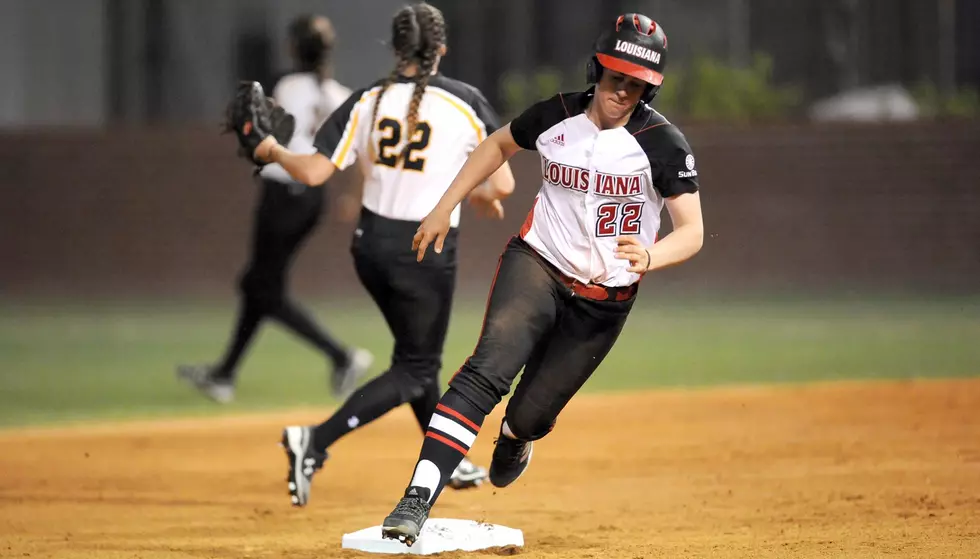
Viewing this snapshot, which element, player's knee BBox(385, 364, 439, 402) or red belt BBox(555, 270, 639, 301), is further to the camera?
player's knee BBox(385, 364, 439, 402)

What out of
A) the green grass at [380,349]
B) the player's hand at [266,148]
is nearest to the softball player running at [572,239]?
the player's hand at [266,148]

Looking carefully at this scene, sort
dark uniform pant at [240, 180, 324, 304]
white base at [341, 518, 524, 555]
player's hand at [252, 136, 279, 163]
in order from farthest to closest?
dark uniform pant at [240, 180, 324, 304]
player's hand at [252, 136, 279, 163]
white base at [341, 518, 524, 555]

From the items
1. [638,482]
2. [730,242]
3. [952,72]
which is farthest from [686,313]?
[638,482]

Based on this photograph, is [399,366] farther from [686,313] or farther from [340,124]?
[686,313]

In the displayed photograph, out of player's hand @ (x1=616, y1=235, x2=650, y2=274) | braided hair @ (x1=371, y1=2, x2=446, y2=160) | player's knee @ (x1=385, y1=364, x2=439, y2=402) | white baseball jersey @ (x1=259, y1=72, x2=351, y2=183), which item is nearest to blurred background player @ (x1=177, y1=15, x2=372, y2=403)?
white baseball jersey @ (x1=259, y1=72, x2=351, y2=183)

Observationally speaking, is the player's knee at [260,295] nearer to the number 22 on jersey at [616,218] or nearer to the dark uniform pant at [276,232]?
the dark uniform pant at [276,232]

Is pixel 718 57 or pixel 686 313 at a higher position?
pixel 718 57

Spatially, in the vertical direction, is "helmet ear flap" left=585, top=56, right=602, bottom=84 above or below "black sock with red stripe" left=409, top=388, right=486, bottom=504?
above

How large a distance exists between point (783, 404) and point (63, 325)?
8164mm

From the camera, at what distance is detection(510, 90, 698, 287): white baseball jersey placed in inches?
183

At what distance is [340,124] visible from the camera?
555 cm

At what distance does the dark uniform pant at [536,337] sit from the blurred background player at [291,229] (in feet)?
12.1

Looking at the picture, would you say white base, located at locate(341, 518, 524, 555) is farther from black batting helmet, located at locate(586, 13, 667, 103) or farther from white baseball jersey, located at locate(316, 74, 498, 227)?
black batting helmet, located at locate(586, 13, 667, 103)

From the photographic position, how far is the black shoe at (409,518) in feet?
14.2
